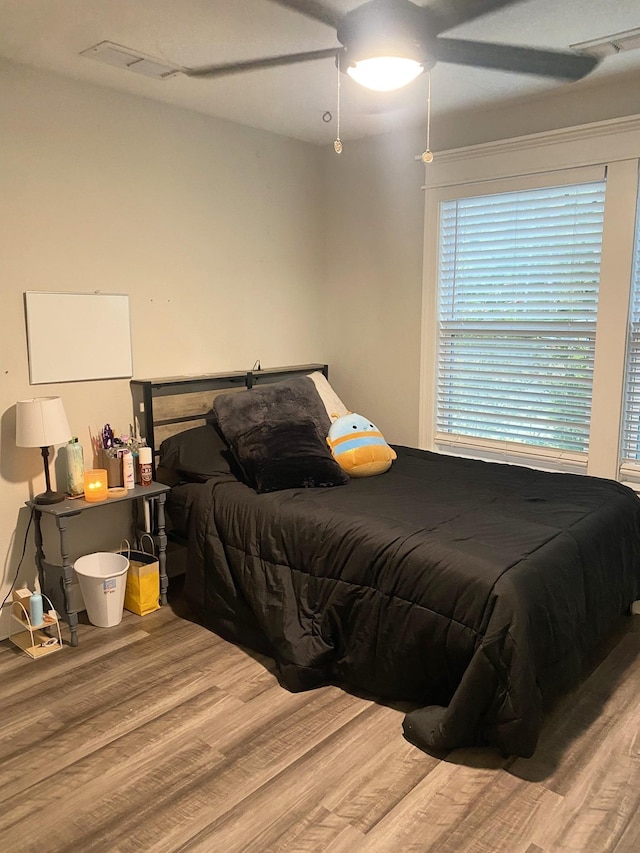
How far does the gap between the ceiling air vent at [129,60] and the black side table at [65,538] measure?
1.90m

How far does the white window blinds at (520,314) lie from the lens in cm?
339

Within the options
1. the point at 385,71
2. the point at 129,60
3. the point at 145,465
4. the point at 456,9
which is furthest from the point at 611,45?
the point at 145,465

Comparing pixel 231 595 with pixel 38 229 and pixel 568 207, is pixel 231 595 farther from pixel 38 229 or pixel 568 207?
pixel 568 207

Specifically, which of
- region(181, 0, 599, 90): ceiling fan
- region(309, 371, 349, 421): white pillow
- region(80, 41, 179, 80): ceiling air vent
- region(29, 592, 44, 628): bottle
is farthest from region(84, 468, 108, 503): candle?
region(181, 0, 599, 90): ceiling fan

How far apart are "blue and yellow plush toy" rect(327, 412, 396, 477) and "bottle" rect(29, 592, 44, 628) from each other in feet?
4.97

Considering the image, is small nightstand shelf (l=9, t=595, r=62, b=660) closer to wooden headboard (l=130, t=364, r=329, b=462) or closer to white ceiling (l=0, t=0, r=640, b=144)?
wooden headboard (l=130, t=364, r=329, b=462)

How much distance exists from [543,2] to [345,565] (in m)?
2.14

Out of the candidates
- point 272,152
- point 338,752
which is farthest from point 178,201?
point 338,752

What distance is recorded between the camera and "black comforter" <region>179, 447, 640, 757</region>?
2146 mm

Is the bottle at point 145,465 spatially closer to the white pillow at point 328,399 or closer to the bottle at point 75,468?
the bottle at point 75,468

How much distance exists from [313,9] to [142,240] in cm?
153

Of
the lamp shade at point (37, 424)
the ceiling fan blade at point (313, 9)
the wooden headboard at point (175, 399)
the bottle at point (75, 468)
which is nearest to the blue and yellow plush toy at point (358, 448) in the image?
the wooden headboard at point (175, 399)

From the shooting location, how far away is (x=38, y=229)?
2990mm

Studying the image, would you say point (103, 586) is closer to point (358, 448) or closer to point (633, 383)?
point (358, 448)
